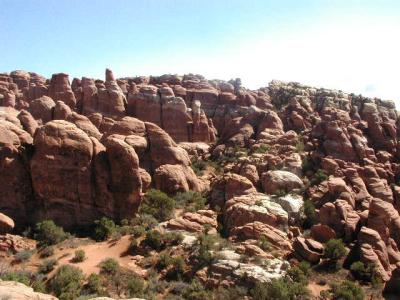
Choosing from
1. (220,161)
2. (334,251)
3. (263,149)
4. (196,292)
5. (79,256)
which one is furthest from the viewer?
(220,161)

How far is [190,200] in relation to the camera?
38.8 metres

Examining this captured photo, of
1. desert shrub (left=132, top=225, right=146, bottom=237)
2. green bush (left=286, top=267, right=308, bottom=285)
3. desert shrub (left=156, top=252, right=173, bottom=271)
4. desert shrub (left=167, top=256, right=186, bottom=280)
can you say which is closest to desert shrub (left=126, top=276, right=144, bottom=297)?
desert shrub (left=167, top=256, right=186, bottom=280)

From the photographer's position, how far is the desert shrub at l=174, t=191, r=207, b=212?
37344 mm

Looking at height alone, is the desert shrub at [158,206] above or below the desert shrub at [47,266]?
above

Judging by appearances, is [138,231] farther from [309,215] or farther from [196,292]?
[309,215]

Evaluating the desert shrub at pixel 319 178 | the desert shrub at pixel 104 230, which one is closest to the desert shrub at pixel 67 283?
A: the desert shrub at pixel 104 230

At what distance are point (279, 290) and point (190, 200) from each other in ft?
54.6

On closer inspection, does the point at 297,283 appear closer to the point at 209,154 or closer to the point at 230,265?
the point at 230,265

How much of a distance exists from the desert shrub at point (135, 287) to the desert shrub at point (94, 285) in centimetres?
154

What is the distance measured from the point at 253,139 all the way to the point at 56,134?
30.8m

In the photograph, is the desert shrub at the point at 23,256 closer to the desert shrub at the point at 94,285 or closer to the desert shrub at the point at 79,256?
the desert shrub at the point at 79,256

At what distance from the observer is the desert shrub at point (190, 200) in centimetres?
3734

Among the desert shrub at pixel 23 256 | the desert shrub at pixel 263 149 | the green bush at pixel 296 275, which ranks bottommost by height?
the desert shrub at pixel 23 256

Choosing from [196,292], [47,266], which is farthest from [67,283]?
[196,292]
